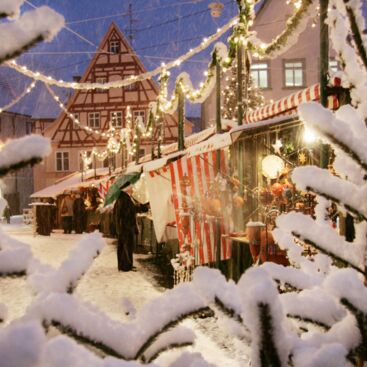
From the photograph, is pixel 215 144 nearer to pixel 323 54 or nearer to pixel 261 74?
pixel 323 54

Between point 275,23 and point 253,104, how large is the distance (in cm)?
545

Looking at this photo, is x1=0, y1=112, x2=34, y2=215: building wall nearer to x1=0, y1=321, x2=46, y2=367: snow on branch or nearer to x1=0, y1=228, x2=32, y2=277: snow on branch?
x1=0, y1=228, x2=32, y2=277: snow on branch

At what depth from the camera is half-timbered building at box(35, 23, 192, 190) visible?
38500 millimetres

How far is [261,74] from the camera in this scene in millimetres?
27750

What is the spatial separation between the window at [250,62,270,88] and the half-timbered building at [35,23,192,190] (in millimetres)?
12139

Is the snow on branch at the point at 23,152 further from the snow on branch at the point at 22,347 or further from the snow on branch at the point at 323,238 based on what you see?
the snow on branch at the point at 323,238

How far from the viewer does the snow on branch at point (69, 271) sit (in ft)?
3.52

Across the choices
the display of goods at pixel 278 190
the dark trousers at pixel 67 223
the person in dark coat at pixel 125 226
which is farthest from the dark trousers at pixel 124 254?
the dark trousers at pixel 67 223

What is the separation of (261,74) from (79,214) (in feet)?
41.3

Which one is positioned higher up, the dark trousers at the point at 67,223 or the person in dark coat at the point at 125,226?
the person in dark coat at the point at 125,226

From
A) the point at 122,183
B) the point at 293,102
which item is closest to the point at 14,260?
the point at 293,102

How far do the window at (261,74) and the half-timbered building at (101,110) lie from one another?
12.1m

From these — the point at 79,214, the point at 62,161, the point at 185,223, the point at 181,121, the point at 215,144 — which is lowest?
the point at 79,214

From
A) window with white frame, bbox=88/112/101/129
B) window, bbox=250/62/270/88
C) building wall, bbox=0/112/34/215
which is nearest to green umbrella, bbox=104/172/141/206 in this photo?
window, bbox=250/62/270/88
